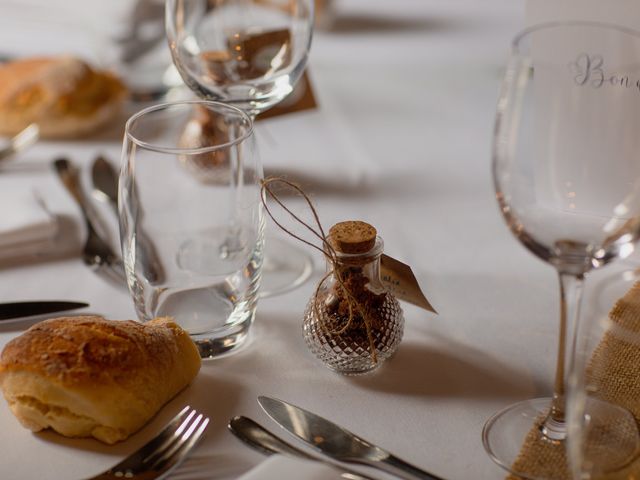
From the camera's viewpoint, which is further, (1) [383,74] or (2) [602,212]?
(1) [383,74]

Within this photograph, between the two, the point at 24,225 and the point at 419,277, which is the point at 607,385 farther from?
the point at 24,225

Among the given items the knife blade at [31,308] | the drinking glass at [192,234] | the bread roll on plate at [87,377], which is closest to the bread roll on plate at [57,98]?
the drinking glass at [192,234]

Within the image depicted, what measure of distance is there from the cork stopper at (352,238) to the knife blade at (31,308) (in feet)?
1.03

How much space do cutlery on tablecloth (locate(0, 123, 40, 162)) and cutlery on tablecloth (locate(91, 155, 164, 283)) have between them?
13 cm

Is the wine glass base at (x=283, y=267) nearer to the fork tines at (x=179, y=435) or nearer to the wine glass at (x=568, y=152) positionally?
the fork tines at (x=179, y=435)

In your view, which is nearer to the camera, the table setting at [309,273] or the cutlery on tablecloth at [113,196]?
the table setting at [309,273]

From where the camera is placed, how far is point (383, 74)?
1.61 meters

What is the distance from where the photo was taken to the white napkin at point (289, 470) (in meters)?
0.68

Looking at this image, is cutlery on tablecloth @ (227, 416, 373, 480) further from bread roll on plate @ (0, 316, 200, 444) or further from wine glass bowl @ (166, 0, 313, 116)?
wine glass bowl @ (166, 0, 313, 116)

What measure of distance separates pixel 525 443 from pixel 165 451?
0.99 ft

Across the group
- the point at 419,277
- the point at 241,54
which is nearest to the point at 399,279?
the point at 419,277

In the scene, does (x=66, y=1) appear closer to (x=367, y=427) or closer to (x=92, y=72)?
(x=92, y=72)

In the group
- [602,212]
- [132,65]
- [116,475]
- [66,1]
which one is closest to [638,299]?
[602,212]

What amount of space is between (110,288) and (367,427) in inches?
15.2
